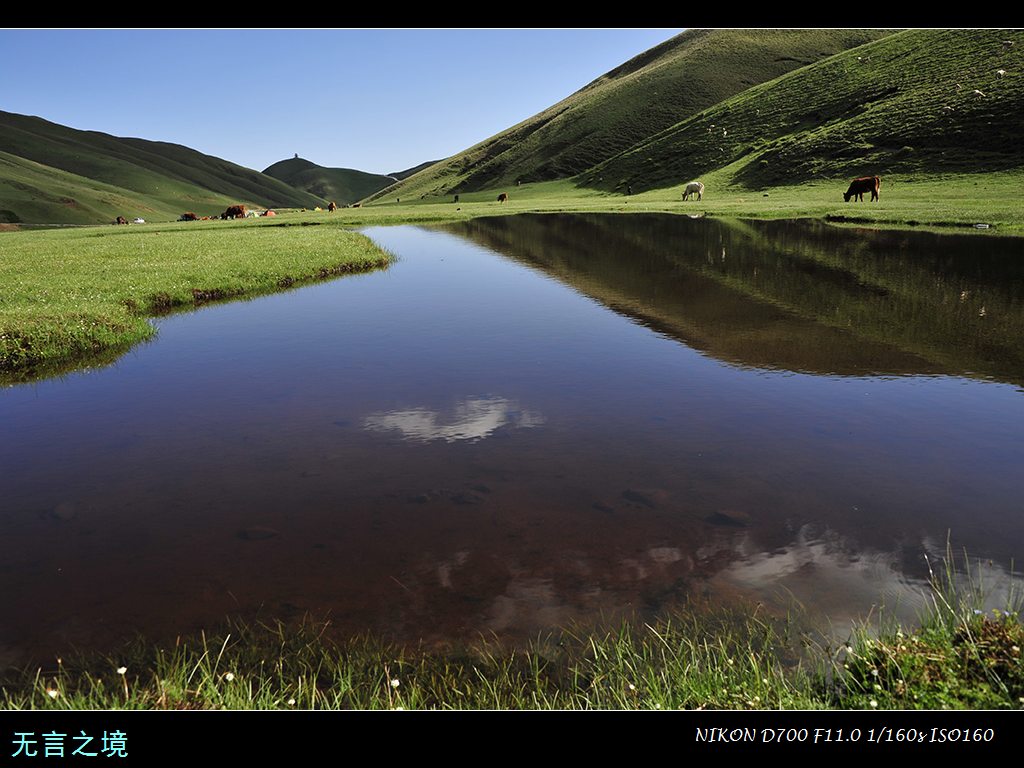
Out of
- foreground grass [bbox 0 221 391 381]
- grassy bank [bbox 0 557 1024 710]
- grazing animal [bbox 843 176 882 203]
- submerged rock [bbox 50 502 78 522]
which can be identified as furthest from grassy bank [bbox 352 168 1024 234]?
submerged rock [bbox 50 502 78 522]

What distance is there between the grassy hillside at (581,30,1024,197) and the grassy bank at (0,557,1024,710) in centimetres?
7983

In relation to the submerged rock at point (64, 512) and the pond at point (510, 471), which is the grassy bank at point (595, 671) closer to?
the pond at point (510, 471)

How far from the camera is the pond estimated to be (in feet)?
19.7

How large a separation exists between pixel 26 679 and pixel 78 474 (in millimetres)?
4894

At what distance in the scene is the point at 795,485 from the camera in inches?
315

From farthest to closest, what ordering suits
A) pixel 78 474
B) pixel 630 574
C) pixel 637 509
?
pixel 78 474
pixel 637 509
pixel 630 574

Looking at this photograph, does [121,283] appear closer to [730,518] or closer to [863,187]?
[730,518]

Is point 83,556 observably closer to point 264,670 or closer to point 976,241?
point 264,670

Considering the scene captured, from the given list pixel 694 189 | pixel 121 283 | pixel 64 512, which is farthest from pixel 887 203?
pixel 64 512

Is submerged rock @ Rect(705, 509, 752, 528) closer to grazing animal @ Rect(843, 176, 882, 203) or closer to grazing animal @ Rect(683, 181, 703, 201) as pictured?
grazing animal @ Rect(843, 176, 882, 203)

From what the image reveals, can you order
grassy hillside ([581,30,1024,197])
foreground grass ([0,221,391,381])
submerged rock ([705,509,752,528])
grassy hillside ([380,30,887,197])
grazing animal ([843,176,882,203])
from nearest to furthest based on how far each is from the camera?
submerged rock ([705,509,752,528]), foreground grass ([0,221,391,381]), grazing animal ([843,176,882,203]), grassy hillside ([581,30,1024,197]), grassy hillside ([380,30,887,197])

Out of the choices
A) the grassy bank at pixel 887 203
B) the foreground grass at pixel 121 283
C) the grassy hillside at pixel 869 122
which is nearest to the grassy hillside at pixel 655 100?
the grassy hillside at pixel 869 122

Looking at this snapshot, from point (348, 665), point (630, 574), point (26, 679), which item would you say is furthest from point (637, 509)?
point (26, 679)

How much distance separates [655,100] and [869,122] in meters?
106
